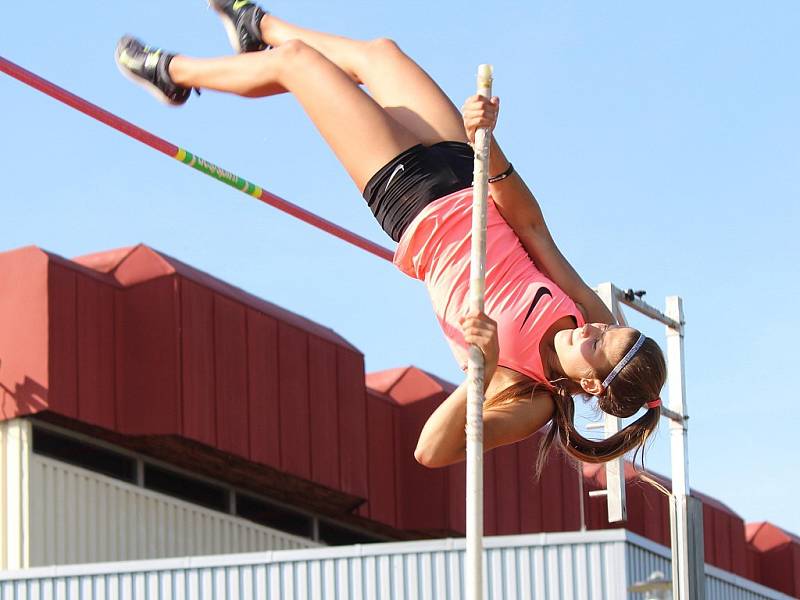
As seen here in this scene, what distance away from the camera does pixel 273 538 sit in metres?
20.4

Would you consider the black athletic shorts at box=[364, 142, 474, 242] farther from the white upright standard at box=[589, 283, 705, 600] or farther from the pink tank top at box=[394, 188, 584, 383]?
the white upright standard at box=[589, 283, 705, 600]

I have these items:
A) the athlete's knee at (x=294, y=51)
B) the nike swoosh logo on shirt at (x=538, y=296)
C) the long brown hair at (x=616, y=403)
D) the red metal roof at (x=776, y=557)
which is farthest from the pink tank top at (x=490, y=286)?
the red metal roof at (x=776, y=557)

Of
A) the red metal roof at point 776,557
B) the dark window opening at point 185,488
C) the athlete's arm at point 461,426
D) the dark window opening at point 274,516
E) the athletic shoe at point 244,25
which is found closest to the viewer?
the athlete's arm at point 461,426

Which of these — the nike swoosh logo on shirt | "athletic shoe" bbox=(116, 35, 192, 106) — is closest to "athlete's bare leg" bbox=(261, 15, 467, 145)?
"athletic shoe" bbox=(116, 35, 192, 106)

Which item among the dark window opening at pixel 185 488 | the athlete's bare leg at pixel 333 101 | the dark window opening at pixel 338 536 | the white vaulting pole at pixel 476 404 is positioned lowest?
the white vaulting pole at pixel 476 404

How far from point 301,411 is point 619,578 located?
18.6 feet

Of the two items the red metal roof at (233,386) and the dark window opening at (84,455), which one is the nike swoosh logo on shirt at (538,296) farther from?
the dark window opening at (84,455)

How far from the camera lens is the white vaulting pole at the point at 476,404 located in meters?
5.20

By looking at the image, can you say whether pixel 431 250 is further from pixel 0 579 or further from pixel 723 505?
pixel 723 505

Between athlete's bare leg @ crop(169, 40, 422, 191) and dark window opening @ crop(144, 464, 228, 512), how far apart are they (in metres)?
12.7

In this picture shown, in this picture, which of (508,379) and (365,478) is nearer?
(508,379)

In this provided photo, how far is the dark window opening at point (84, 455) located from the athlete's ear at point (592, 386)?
12.0m

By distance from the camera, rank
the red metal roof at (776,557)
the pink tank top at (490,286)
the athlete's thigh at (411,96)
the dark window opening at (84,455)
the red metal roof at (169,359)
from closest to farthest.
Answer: the pink tank top at (490,286) → the athlete's thigh at (411,96) → the red metal roof at (169,359) → the dark window opening at (84,455) → the red metal roof at (776,557)

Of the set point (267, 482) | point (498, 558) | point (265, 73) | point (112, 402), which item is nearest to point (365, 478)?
point (267, 482)
